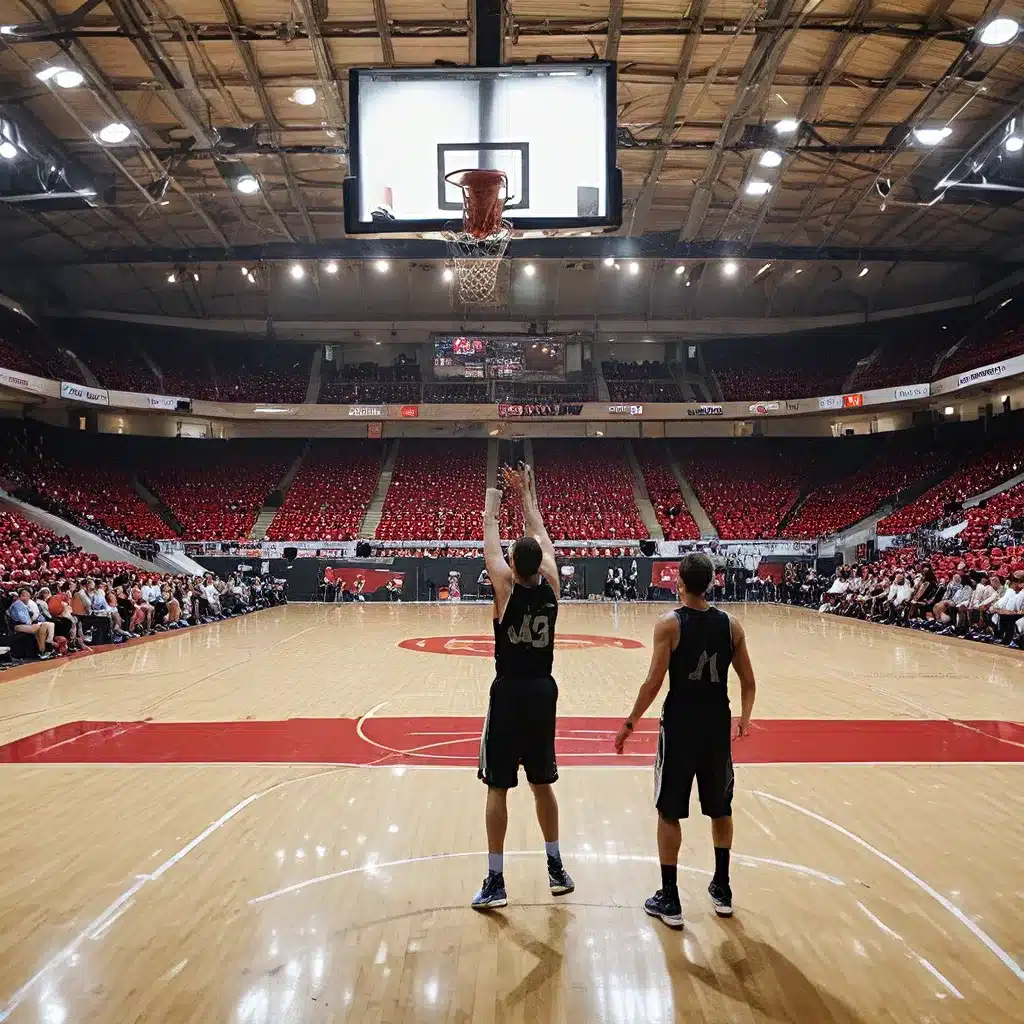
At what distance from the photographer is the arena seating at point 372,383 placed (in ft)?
120

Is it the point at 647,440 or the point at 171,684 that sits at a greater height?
the point at 647,440

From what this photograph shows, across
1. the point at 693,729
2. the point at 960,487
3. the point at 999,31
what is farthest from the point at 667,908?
the point at 960,487

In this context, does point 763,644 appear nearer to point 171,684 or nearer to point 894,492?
point 171,684

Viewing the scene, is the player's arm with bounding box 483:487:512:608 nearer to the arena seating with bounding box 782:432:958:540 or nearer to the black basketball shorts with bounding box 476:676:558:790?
the black basketball shorts with bounding box 476:676:558:790

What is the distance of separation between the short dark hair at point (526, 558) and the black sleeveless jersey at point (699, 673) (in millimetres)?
712

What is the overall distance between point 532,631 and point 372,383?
113 ft

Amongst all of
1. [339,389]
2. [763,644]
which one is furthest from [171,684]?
[339,389]

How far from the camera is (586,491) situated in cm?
3506

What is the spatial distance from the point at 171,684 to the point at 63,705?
5.34 ft

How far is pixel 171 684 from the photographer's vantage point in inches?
422

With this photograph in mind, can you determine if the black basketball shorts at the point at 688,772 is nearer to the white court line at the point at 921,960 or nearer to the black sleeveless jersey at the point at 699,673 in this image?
the black sleeveless jersey at the point at 699,673

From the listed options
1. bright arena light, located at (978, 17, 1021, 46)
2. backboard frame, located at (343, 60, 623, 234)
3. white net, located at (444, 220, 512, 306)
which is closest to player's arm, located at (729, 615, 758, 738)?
backboard frame, located at (343, 60, 623, 234)

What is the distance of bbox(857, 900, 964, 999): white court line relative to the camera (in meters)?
3.17

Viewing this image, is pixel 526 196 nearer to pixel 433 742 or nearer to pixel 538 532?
pixel 538 532
